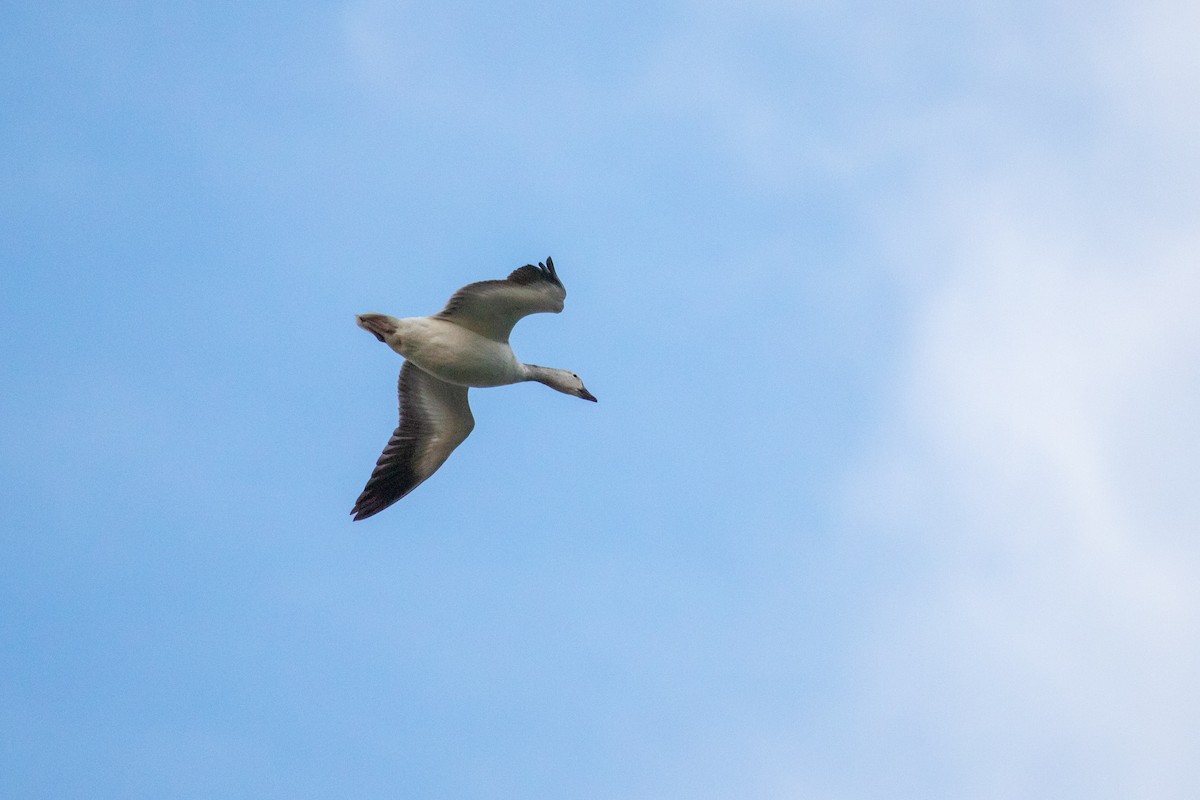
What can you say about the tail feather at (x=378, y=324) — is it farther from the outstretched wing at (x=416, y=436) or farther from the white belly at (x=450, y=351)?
the outstretched wing at (x=416, y=436)

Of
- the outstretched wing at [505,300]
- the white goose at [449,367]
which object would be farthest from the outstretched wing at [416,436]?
the outstretched wing at [505,300]

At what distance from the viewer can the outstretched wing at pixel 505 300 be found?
1897 centimetres

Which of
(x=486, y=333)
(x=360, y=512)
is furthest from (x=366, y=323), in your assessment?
(x=360, y=512)

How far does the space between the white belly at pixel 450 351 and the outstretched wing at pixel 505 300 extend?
0.16m

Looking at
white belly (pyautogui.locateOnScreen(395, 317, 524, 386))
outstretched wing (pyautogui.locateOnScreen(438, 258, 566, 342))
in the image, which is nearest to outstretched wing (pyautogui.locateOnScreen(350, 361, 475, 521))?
white belly (pyautogui.locateOnScreen(395, 317, 524, 386))

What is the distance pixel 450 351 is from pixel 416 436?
2.21 metres

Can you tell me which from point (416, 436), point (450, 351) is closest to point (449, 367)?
point (450, 351)

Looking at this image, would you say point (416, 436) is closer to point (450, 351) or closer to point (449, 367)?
point (449, 367)

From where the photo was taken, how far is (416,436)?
21.3 meters

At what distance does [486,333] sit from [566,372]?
2008 millimetres

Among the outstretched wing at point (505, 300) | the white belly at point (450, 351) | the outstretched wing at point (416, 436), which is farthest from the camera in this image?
the outstretched wing at point (416, 436)

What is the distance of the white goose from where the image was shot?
1919cm

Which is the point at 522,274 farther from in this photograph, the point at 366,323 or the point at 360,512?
the point at 360,512

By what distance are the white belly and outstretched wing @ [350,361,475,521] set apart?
120 centimetres
